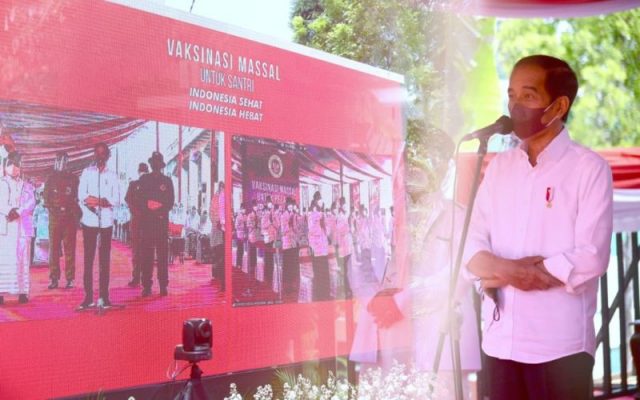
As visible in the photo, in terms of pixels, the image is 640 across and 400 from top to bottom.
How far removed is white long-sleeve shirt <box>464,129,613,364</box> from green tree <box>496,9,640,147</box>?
1289 centimetres

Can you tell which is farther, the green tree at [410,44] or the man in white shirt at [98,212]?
the green tree at [410,44]

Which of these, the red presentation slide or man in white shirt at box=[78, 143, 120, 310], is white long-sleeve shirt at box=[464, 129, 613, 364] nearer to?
the red presentation slide

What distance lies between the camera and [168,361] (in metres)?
2.91

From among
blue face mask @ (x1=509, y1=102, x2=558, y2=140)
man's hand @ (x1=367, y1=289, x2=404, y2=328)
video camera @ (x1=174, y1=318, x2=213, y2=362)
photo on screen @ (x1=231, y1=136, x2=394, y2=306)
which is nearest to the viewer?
blue face mask @ (x1=509, y1=102, x2=558, y2=140)

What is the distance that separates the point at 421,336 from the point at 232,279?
1.22 m

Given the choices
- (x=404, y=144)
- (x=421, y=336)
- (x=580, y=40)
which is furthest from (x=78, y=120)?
(x=580, y=40)

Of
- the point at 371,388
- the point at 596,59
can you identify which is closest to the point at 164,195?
the point at 371,388

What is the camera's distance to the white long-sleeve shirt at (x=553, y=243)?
2.59m

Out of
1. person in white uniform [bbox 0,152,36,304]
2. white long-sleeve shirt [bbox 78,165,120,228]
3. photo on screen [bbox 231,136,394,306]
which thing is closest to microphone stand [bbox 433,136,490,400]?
photo on screen [bbox 231,136,394,306]

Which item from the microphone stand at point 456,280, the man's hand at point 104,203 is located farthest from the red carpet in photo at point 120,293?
the microphone stand at point 456,280

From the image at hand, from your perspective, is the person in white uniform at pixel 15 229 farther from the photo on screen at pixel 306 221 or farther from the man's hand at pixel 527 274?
the man's hand at pixel 527 274

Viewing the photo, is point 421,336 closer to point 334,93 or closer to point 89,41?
point 334,93

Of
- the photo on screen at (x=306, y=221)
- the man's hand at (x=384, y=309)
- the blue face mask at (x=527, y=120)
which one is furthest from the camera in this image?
the man's hand at (x=384, y=309)

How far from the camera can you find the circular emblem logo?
3.28 m
